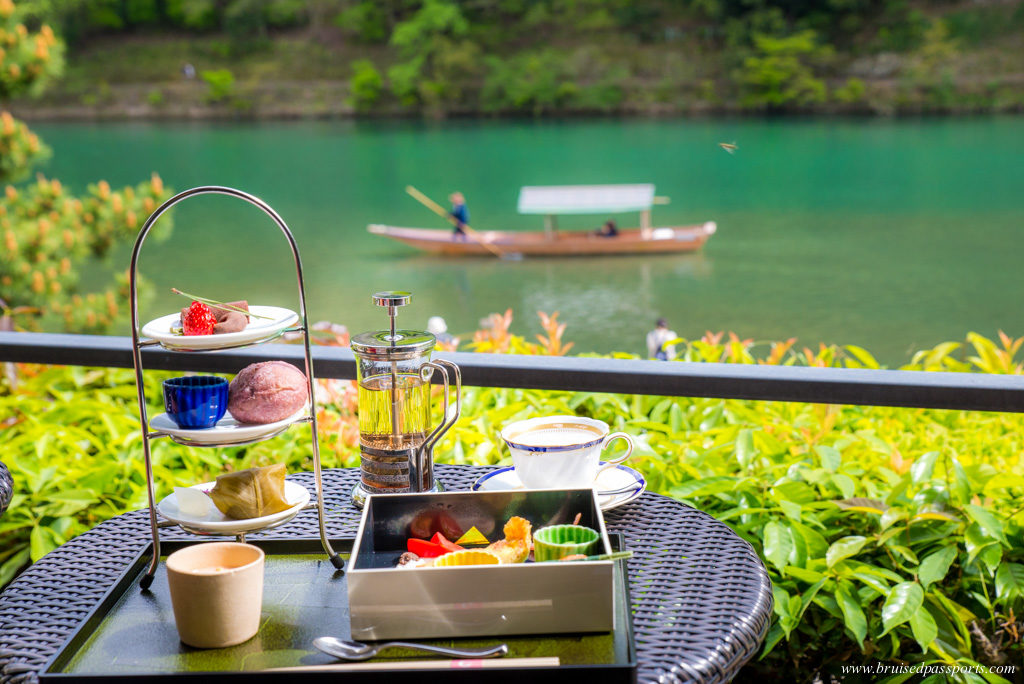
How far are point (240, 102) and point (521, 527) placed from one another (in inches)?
1670

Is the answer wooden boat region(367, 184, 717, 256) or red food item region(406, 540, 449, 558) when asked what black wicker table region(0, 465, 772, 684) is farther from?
wooden boat region(367, 184, 717, 256)

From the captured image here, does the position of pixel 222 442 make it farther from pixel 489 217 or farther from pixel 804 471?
pixel 489 217

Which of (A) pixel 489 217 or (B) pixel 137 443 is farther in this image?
(A) pixel 489 217

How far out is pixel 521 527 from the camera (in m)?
0.83

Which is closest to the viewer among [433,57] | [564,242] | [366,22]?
[564,242]

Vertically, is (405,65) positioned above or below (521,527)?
above

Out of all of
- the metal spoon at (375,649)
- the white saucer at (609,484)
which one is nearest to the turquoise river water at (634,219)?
the white saucer at (609,484)

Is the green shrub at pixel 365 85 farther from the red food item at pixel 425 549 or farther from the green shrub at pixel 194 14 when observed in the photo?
the red food item at pixel 425 549

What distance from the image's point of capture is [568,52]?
1583 inches

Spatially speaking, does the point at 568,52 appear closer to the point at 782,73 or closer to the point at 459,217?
the point at 782,73

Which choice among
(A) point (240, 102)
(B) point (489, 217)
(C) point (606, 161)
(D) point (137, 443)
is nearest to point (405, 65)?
(A) point (240, 102)

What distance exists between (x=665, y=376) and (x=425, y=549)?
1.95 feet

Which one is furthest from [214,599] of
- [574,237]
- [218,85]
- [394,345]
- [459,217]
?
[218,85]

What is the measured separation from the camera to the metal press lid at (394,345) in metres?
0.96
